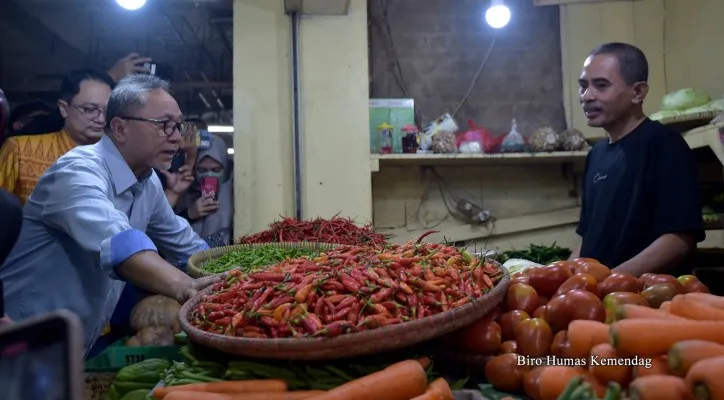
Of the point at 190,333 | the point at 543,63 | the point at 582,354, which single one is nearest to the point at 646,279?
the point at 582,354

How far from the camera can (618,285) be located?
168 cm

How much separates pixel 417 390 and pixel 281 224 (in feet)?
8.41

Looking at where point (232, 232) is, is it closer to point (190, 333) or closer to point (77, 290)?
point (77, 290)

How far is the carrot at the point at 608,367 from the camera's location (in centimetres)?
122

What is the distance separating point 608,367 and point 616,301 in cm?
33

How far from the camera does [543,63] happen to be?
5383mm

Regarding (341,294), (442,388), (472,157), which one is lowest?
(442,388)

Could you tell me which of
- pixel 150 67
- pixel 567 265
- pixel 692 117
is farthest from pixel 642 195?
pixel 150 67

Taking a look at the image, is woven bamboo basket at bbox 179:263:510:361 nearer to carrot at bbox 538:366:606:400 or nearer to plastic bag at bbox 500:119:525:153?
carrot at bbox 538:366:606:400

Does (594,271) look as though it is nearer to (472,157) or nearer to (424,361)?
(424,361)

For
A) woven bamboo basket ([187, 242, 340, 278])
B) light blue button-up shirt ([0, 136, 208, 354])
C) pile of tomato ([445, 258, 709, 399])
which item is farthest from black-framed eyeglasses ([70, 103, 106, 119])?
pile of tomato ([445, 258, 709, 399])

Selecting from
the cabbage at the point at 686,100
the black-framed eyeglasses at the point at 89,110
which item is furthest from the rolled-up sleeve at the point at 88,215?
the cabbage at the point at 686,100

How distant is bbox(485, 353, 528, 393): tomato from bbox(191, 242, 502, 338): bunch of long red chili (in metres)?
0.19

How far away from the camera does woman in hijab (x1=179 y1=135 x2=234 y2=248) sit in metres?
4.33
